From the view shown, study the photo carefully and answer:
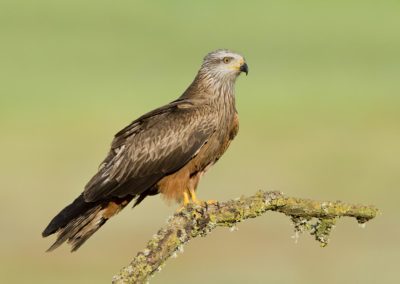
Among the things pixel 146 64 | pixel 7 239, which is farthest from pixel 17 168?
pixel 146 64

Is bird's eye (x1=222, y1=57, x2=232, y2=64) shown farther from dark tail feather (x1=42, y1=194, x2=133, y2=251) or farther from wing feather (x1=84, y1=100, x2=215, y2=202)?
dark tail feather (x1=42, y1=194, x2=133, y2=251)

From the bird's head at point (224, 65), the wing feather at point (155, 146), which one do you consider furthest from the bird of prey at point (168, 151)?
the bird's head at point (224, 65)

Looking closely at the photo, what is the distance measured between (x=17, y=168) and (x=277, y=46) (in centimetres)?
3147

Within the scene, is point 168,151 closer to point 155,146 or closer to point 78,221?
point 155,146

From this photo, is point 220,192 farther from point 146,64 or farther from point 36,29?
point 36,29

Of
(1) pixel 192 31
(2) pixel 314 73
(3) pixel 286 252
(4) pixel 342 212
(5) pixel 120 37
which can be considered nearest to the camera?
(4) pixel 342 212

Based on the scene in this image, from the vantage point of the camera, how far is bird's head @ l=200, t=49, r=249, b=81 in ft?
45.8

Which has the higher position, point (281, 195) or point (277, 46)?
point (277, 46)

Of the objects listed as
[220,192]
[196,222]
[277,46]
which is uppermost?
[277,46]

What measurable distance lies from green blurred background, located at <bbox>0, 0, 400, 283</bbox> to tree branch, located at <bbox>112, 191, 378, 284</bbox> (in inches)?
178

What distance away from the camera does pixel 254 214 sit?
11.0m

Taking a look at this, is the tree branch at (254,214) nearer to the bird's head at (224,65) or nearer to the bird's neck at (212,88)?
the bird's neck at (212,88)

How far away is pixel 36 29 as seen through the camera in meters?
68.6

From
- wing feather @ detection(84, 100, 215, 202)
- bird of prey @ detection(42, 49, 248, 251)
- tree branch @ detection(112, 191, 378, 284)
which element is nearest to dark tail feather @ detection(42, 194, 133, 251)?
bird of prey @ detection(42, 49, 248, 251)
